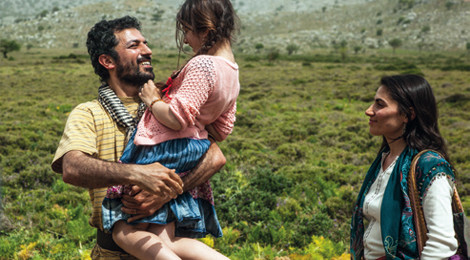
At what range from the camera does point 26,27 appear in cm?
16100

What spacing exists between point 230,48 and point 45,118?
12911 mm

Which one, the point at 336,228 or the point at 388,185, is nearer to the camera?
the point at 388,185

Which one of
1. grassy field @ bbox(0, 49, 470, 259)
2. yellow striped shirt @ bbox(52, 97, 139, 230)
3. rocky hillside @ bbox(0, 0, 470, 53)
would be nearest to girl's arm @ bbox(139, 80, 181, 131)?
yellow striped shirt @ bbox(52, 97, 139, 230)

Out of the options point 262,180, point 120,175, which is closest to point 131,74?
point 120,175

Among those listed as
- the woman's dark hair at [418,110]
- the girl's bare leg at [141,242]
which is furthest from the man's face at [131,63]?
the woman's dark hair at [418,110]

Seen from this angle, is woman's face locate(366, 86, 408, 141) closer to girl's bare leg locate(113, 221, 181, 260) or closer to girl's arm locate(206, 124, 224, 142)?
girl's arm locate(206, 124, 224, 142)

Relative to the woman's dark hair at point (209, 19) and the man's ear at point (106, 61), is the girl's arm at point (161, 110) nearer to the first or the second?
the woman's dark hair at point (209, 19)

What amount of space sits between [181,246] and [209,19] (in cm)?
117

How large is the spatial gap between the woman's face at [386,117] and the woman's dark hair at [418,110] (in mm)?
27

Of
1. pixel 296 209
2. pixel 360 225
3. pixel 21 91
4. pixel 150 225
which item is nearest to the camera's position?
pixel 150 225

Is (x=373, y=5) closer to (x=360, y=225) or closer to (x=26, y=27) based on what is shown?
(x=26, y=27)

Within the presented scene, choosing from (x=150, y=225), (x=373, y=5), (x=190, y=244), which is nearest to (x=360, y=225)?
(x=190, y=244)

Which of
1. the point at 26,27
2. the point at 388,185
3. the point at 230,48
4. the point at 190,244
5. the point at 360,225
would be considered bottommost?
the point at 26,27

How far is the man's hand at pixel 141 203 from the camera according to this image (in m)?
1.95
